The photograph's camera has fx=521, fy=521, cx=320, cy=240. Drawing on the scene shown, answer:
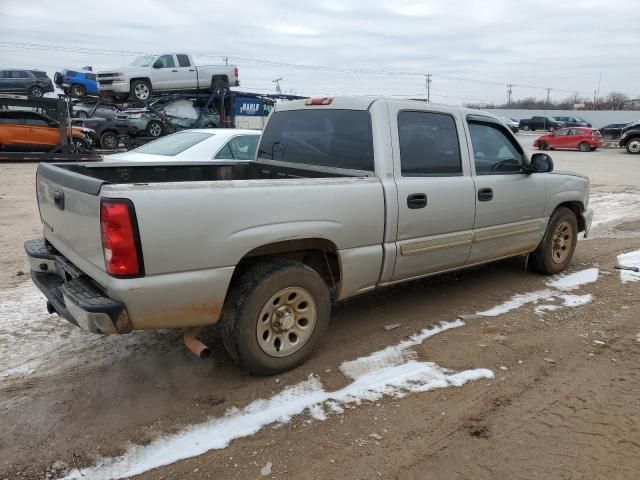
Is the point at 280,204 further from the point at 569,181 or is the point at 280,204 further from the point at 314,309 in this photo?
the point at 569,181

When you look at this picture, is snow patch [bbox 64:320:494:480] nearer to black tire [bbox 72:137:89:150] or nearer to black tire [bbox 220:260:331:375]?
black tire [bbox 220:260:331:375]

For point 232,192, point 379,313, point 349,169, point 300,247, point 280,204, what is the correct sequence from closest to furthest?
point 232,192 → point 280,204 → point 300,247 → point 349,169 → point 379,313

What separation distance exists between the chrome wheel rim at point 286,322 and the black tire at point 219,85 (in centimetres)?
1712

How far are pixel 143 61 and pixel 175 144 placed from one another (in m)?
13.2

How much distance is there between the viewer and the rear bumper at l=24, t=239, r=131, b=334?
9.12 ft

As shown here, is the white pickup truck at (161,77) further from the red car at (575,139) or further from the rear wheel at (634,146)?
the rear wheel at (634,146)

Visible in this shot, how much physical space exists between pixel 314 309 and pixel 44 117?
652 inches

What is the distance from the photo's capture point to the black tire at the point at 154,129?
61.3 feet

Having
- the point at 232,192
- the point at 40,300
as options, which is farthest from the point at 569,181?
the point at 40,300

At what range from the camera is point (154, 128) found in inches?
741

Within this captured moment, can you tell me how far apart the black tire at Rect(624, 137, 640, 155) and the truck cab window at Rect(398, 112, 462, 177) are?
28.5 meters

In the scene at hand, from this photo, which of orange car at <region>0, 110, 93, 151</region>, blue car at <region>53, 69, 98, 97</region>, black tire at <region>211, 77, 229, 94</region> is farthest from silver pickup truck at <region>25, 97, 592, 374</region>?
blue car at <region>53, 69, 98, 97</region>

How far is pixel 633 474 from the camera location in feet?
8.54

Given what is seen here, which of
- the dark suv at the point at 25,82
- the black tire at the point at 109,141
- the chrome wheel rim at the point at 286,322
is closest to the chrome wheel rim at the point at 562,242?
the chrome wheel rim at the point at 286,322
